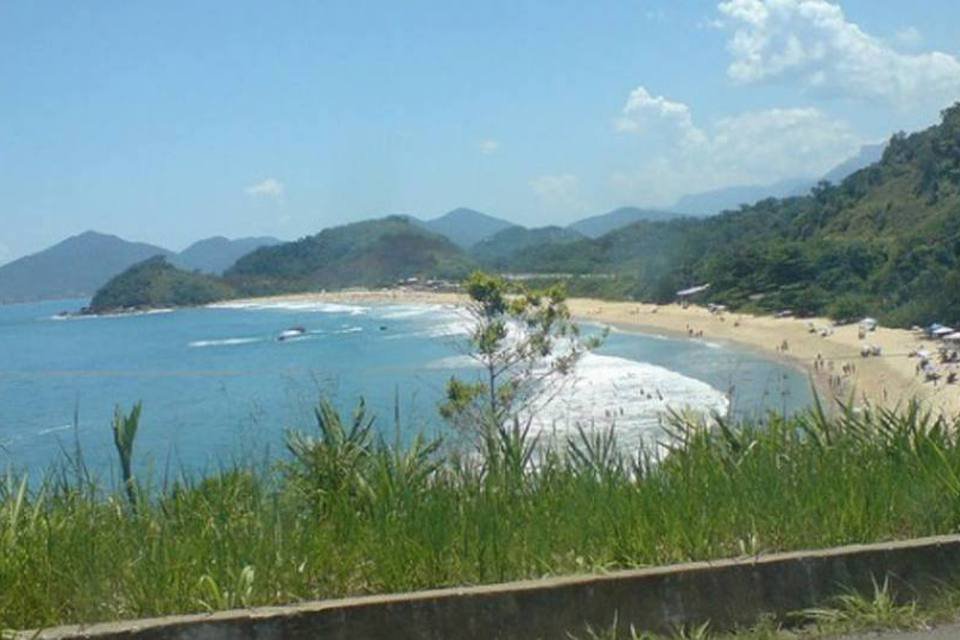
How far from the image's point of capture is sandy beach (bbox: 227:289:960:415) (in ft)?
94.5

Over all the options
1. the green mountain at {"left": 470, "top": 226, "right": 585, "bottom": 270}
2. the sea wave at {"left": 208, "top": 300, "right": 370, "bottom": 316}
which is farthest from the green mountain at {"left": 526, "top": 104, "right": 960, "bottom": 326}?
the green mountain at {"left": 470, "top": 226, "right": 585, "bottom": 270}

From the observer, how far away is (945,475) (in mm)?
5180

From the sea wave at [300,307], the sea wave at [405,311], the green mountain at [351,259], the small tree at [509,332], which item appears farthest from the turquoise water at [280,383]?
the green mountain at [351,259]

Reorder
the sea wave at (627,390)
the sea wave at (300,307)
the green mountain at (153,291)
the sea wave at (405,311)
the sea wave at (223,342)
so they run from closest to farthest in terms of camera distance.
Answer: the sea wave at (627,390)
the sea wave at (223,342)
the sea wave at (405,311)
the sea wave at (300,307)
the green mountain at (153,291)

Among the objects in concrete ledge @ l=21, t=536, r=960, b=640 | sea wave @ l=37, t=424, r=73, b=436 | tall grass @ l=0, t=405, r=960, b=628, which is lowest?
sea wave @ l=37, t=424, r=73, b=436

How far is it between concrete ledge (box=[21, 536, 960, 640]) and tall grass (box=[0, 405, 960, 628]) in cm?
19

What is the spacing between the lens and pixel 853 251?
177 ft

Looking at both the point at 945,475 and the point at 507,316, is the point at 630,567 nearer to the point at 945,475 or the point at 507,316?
the point at 945,475

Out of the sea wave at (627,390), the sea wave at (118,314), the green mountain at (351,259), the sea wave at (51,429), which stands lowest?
the sea wave at (627,390)

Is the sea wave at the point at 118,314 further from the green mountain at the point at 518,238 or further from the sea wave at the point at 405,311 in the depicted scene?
the sea wave at the point at 405,311

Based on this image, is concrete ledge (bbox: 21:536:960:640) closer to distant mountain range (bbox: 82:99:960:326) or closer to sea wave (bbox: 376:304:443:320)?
distant mountain range (bbox: 82:99:960:326)

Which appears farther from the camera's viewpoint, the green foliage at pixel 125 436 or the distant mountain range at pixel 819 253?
the distant mountain range at pixel 819 253

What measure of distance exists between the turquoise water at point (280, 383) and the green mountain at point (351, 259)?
35.8 m

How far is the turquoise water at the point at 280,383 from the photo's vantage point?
9.13 m
